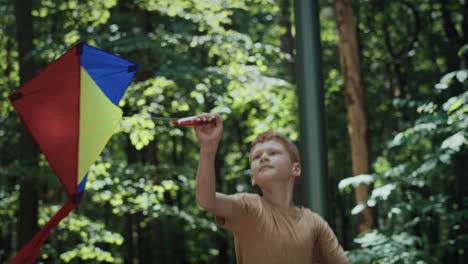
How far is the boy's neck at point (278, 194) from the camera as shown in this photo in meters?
2.42

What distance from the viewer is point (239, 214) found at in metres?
2.23

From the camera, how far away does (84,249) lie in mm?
6051

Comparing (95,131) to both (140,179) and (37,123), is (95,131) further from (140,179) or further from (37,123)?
(140,179)

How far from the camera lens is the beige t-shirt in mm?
2225

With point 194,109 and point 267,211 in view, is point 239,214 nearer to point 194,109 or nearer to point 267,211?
point 267,211

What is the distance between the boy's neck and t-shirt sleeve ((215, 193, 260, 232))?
0.16 m

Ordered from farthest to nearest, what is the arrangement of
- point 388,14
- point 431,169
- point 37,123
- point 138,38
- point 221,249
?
point 221,249 → point 388,14 → point 138,38 → point 431,169 → point 37,123

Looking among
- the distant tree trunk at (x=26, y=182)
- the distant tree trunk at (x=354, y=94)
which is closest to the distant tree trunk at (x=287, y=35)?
the distant tree trunk at (x=354, y=94)

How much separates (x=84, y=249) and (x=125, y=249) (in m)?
5.54

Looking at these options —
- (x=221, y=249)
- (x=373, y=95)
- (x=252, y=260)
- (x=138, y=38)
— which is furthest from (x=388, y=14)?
(x=252, y=260)

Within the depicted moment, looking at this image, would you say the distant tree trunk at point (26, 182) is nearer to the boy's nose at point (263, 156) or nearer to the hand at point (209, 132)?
the boy's nose at point (263, 156)

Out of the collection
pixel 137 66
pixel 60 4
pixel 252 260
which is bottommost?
pixel 252 260

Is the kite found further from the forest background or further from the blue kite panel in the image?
the forest background

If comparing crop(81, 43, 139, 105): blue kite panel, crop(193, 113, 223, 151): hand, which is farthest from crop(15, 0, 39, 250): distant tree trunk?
crop(193, 113, 223, 151): hand
